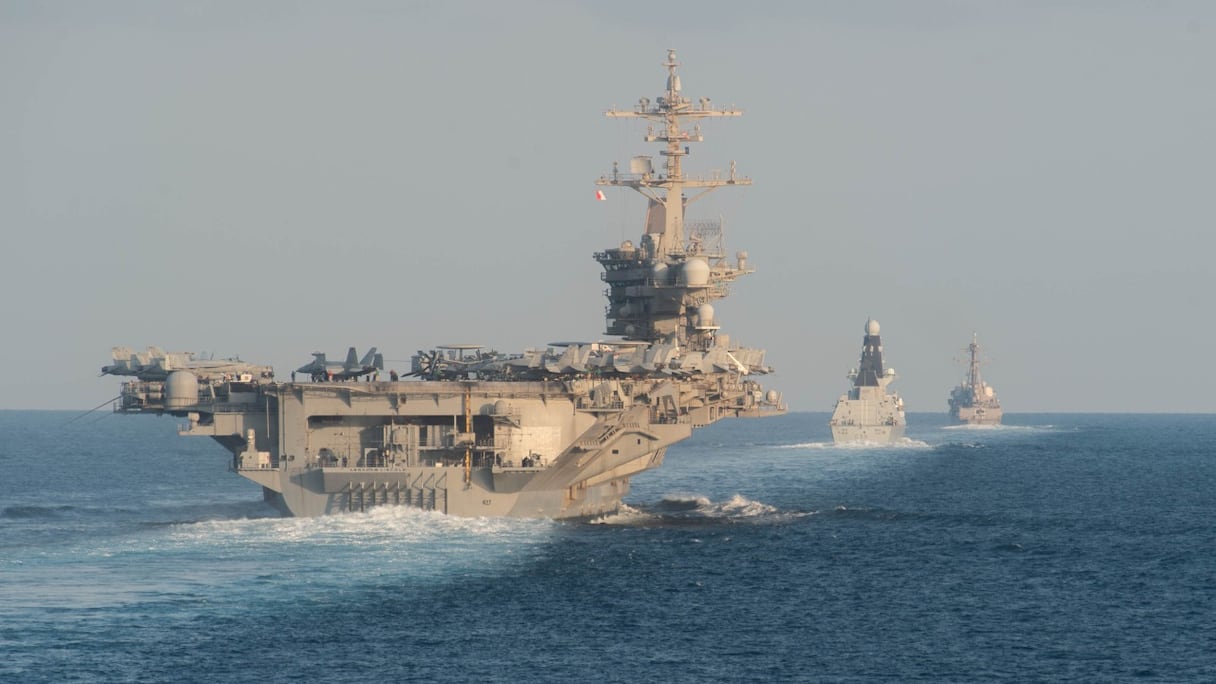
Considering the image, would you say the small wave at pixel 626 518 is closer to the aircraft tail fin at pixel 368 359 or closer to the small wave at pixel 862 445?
the aircraft tail fin at pixel 368 359

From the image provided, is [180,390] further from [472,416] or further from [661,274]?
[661,274]

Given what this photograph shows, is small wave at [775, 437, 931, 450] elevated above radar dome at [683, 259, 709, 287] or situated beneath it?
situated beneath

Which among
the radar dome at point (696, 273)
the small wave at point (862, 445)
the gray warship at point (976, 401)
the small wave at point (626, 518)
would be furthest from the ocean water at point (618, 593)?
the gray warship at point (976, 401)

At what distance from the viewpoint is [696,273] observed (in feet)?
171

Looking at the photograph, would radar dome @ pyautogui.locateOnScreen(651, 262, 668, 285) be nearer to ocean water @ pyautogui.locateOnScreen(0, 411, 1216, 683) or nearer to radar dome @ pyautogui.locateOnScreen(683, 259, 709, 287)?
radar dome @ pyautogui.locateOnScreen(683, 259, 709, 287)

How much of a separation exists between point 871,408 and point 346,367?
3121 inches

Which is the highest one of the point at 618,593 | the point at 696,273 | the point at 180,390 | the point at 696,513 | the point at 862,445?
the point at 696,273

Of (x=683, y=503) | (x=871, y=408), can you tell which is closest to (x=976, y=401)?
(x=871, y=408)

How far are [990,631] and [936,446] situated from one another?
91.3 m

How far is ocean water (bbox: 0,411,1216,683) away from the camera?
28.9m

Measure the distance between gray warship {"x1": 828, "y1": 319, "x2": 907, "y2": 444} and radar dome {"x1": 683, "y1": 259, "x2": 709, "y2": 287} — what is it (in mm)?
73209

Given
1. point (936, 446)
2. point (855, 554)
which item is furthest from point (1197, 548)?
point (936, 446)

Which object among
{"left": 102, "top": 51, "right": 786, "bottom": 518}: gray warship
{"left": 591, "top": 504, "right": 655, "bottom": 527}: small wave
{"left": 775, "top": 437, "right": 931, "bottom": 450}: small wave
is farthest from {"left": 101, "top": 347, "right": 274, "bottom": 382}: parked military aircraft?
{"left": 775, "top": 437, "right": 931, "bottom": 450}: small wave

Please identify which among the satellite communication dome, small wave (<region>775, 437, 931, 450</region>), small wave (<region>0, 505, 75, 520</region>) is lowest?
small wave (<region>0, 505, 75, 520</region>)
